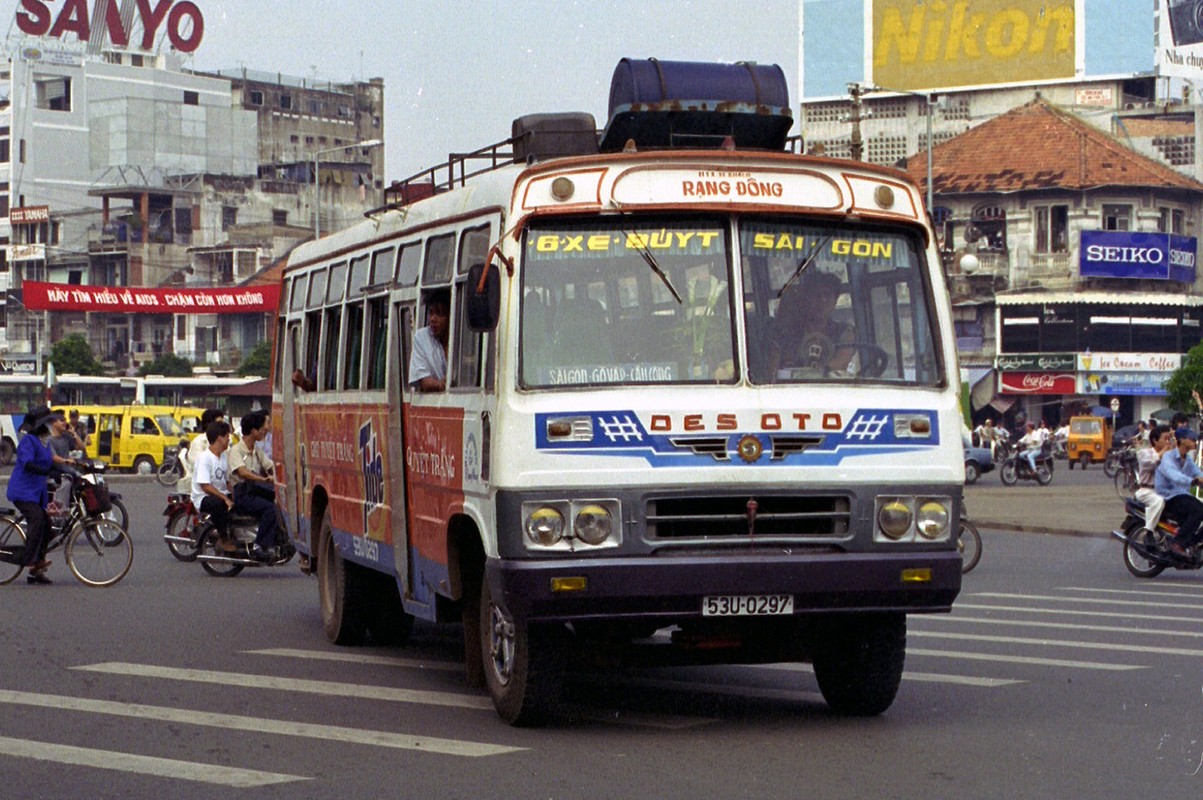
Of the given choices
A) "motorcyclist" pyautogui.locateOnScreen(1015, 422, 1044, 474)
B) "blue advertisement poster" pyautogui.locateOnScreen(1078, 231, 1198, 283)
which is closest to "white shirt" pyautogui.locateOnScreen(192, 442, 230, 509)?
"motorcyclist" pyautogui.locateOnScreen(1015, 422, 1044, 474)

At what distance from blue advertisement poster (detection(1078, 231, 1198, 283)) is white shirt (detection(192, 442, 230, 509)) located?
188ft

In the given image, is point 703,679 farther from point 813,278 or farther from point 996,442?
point 996,442

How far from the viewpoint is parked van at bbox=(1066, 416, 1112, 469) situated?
61.8 meters

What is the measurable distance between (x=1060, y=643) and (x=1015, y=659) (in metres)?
1.04

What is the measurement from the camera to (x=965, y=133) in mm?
79062

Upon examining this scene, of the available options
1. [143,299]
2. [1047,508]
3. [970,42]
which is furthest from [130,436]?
[970,42]

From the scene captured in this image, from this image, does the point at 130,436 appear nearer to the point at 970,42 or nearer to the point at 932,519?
the point at 970,42

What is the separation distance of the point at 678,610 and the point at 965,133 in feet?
240

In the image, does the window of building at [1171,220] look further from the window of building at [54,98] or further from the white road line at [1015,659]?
the window of building at [54,98]

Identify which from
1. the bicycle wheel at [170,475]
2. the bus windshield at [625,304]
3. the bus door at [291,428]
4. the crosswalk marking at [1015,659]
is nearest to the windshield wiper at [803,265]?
the bus windshield at [625,304]

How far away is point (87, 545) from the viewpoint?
705 inches

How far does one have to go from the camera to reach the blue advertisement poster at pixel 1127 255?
238 feet

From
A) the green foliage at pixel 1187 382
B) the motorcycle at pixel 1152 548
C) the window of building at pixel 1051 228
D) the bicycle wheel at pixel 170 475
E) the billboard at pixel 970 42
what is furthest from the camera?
the billboard at pixel 970 42

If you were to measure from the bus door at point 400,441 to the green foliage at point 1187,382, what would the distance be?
177 ft
